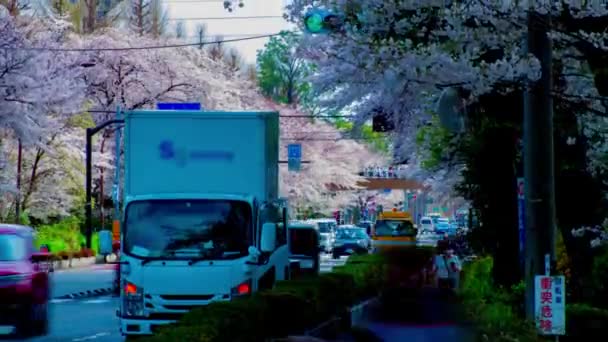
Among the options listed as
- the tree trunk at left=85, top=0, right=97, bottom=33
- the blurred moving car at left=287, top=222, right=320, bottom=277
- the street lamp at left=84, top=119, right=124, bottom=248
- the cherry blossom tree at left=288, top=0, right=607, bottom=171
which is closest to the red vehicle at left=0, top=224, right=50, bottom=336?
the cherry blossom tree at left=288, top=0, right=607, bottom=171

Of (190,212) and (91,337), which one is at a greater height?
(190,212)

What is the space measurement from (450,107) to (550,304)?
8.42 feet

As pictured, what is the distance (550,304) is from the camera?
12820 millimetres

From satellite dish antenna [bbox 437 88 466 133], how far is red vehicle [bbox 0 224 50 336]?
8.42m

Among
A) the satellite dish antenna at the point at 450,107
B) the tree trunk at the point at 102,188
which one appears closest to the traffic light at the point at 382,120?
the satellite dish antenna at the point at 450,107

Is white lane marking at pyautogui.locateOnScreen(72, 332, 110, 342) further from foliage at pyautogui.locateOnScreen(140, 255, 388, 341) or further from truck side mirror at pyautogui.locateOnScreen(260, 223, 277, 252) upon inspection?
truck side mirror at pyautogui.locateOnScreen(260, 223, 277, 252)

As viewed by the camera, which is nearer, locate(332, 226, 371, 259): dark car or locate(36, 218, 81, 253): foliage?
locate(36, 218, 81, 253): foliage

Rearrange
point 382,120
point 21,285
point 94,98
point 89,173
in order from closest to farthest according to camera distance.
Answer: point 21,285 < point 382,120 < point 89,173 < point 94,98

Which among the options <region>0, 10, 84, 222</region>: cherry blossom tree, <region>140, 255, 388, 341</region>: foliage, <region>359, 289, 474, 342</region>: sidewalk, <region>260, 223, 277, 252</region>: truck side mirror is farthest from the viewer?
<region>0, 10, 84, 222</region>: cherry blossom tree

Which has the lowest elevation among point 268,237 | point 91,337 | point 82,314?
point 82,314

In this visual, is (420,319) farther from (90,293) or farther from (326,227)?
(326,227)

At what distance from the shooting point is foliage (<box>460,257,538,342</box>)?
1088 cm

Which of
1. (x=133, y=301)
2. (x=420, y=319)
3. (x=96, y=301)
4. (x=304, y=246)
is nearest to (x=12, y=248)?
(x=133, y=301)

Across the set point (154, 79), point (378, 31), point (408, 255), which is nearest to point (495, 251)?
point (378, 31)
